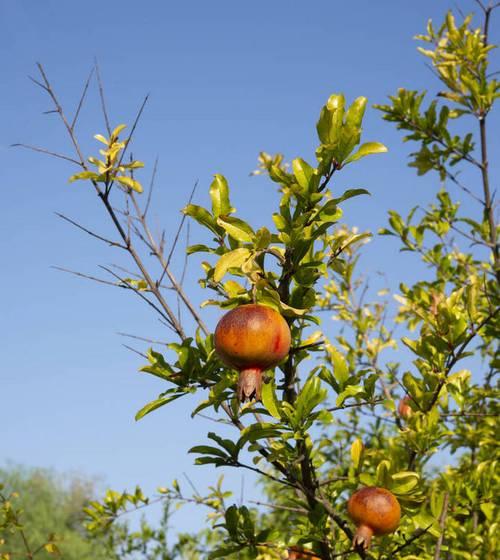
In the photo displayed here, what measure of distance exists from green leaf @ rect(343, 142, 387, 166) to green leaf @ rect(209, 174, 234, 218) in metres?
0.35

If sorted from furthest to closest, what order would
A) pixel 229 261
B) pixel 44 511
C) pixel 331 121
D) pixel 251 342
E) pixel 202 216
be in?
pixel 44 511 → pixel 202 216 → pixel 331 121 → pixel 229 261 → pixel 251 342

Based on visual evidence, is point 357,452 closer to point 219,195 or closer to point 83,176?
point 219,195

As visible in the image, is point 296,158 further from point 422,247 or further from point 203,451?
point 422,247

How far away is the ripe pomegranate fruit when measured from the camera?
4.42ft

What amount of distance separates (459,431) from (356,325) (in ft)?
3.18

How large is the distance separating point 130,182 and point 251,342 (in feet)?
3.01

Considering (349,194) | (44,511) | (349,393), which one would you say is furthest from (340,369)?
(44,511)

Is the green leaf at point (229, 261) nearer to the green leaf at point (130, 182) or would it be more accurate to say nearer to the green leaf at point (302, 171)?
the green leaf at point (302, 171)

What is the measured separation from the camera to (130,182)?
6.77 ft

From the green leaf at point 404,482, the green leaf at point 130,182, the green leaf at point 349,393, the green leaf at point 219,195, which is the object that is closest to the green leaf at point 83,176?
the green leaf at point 130,182

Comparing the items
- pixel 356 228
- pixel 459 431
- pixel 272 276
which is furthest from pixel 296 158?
pixel 356 228

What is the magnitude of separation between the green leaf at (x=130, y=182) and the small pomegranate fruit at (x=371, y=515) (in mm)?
1129

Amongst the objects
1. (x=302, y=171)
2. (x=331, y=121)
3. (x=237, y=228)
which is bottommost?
(x=237, y=228)

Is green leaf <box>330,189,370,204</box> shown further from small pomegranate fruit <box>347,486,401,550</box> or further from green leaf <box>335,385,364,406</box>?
small pomegranate fruit <box>347,486,401,550</box>
